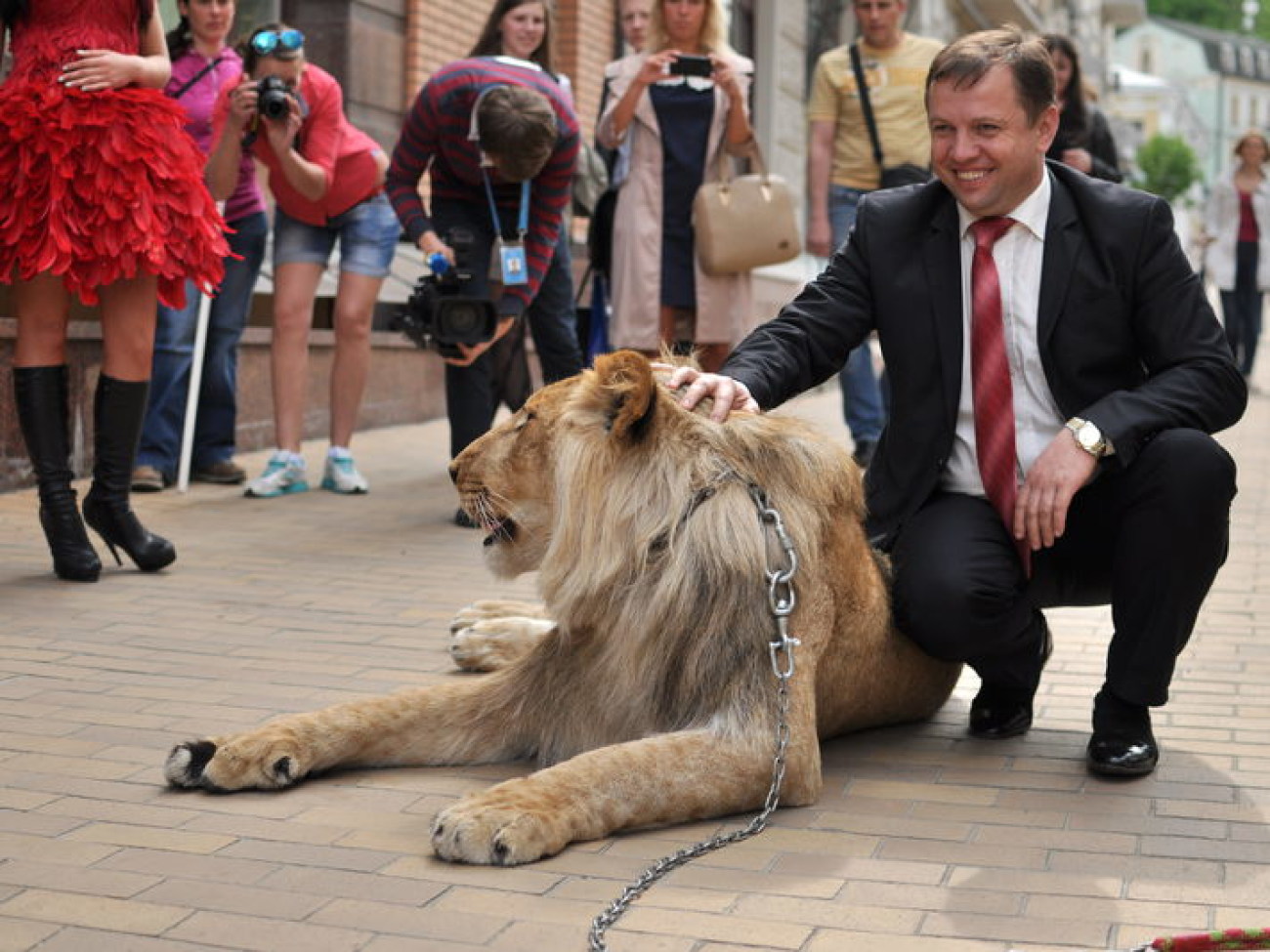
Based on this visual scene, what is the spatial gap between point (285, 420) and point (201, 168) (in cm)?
245

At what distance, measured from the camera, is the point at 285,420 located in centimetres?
865

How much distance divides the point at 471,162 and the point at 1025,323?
401cm

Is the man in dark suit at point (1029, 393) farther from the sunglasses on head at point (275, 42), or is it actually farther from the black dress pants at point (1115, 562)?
the sunglasses on head at point (275, 42)

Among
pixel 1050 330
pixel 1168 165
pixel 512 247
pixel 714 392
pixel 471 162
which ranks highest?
pixel 1168 165

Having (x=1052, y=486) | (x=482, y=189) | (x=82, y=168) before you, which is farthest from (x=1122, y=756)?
(x=482, y=189)

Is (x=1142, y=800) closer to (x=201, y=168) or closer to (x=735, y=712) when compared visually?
(x=735, y=712)

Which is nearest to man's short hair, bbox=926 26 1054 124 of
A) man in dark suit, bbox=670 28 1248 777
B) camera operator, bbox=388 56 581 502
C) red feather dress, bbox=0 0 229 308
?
man in dark suit, bbox=670 28 1248 777

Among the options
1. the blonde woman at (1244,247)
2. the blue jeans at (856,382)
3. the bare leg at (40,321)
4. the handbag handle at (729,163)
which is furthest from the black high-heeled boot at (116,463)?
the blonde woman at (1244,247)

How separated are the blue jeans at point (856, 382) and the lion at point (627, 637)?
5.87 metres

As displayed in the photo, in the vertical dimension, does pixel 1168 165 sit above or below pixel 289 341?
above

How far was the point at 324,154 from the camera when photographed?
8.53 m

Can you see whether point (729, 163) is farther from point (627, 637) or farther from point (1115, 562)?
point (627, 637)

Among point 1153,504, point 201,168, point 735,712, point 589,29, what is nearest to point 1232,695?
point 1153,504

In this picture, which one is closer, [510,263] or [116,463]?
[116,463]
